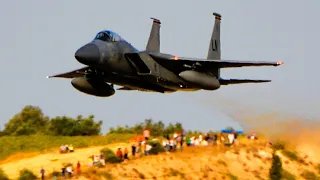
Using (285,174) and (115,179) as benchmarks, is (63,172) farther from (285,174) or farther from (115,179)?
(285,174)

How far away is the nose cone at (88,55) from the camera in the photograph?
140 ft

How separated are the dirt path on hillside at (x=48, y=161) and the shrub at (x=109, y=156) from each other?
0.94m

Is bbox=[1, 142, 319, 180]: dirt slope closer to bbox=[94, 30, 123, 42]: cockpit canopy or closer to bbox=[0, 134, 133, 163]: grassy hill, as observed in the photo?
bbox=[0, 134, 133, 163]: grassy hill

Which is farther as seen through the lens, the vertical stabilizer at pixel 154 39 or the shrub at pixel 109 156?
the shrub at pixel 109 156

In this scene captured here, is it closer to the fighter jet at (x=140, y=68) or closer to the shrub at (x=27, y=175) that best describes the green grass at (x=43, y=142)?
the shrub at (x=27, y=175)

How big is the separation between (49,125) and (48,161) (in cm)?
2326

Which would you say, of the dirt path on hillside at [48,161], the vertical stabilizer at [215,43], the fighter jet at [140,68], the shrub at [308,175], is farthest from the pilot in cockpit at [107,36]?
the shrub at [308,175]

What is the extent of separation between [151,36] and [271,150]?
28750mm

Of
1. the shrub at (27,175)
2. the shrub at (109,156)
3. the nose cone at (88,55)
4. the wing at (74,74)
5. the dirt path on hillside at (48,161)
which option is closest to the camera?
the nose cone at (88,55)

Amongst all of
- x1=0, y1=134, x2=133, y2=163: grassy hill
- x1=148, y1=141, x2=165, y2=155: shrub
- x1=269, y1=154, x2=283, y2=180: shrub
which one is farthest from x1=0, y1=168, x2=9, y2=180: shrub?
x1=269, y1=154, x2=283, y2=180: shrub

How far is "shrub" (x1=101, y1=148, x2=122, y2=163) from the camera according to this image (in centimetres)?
6278

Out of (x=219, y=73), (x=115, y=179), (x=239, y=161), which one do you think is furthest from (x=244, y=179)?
(x=219, y=73)

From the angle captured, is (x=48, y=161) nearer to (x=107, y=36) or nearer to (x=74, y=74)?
(x=74, y=74)

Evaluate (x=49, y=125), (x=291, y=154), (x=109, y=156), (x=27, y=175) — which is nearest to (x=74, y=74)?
(x=27, y=175)
